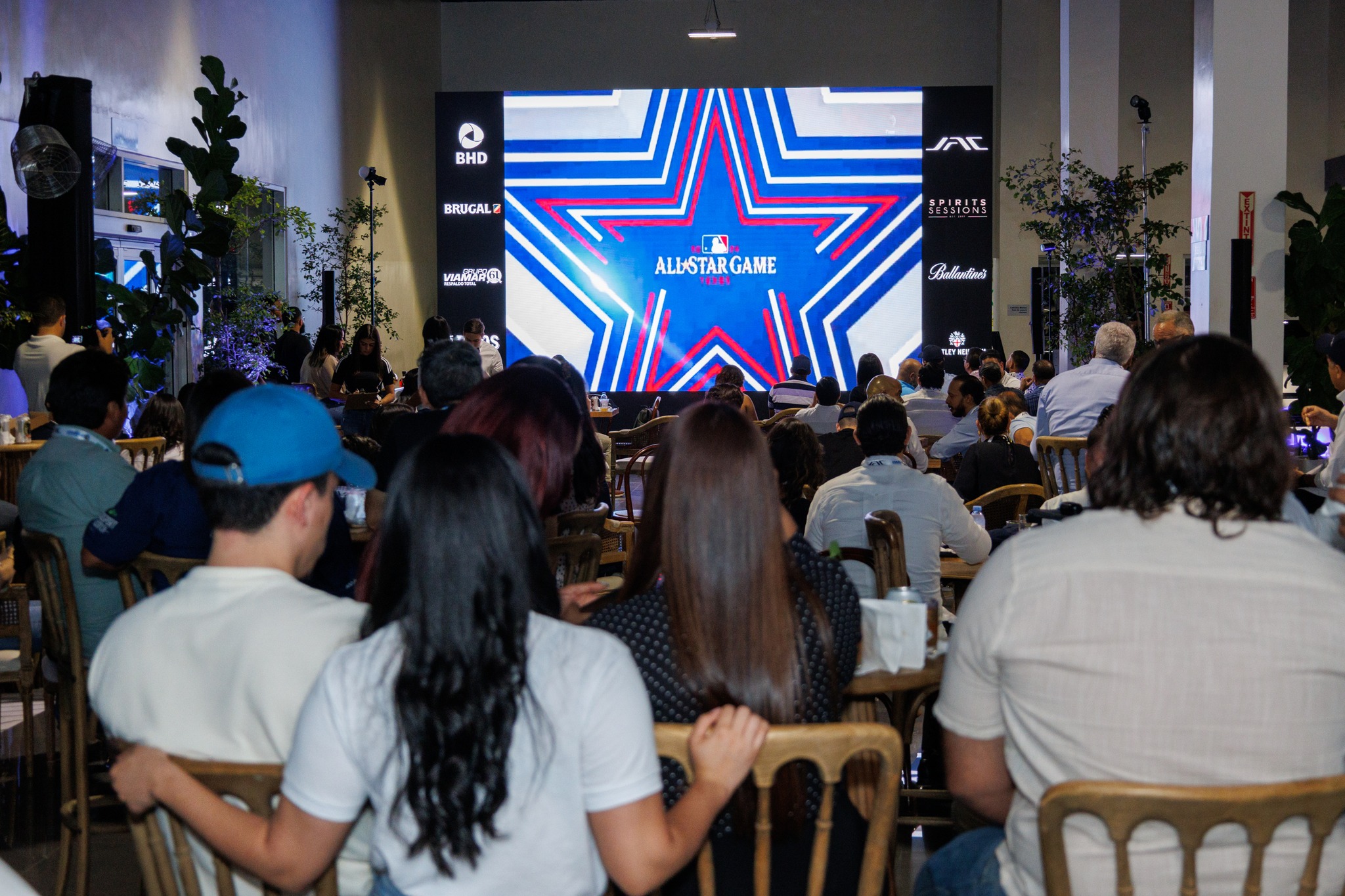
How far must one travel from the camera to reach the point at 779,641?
185 centimetres

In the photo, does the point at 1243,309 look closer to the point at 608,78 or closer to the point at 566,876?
the point at 566,876

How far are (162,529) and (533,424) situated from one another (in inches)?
37.3

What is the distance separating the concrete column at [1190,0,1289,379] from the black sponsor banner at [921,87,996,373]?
635 centimetres

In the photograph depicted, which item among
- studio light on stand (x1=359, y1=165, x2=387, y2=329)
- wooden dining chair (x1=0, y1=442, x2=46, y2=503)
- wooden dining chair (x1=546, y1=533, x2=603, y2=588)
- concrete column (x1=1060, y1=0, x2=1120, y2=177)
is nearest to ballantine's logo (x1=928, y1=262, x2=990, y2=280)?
concrete column (x1=1060, y1=0, x2=1120, y2=177)

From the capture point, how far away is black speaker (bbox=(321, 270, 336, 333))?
40.1 ft

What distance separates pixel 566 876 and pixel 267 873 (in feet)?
1.15

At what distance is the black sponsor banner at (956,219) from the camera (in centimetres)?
1425

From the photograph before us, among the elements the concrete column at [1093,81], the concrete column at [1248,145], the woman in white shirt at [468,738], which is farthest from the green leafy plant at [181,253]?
the concrete column at [1093,81]

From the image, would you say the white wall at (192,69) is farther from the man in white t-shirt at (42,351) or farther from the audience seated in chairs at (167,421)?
the audience seated in chairs at (167,421)

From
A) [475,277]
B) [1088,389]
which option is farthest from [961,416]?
[475,277]

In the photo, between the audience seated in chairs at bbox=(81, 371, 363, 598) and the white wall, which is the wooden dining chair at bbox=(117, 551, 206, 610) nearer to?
the audience seated in chairs at bbox=(81, 371, 363, 598)

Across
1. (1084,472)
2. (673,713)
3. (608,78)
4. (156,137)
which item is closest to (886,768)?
(673,713)

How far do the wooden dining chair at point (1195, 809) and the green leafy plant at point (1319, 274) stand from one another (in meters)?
6.97

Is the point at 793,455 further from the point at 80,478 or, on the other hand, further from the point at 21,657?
the point at 21,657
